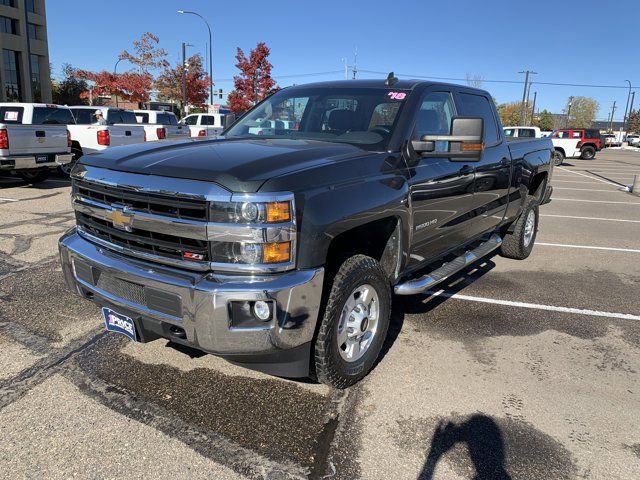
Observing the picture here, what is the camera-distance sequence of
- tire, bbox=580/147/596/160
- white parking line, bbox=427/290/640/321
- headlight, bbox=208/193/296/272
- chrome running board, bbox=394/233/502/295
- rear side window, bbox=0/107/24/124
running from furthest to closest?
tire, bbox=580/147/596/160 → rear side window, bbox=0/107/24/124 → white parking line, bbox=427/290/640/321 → chrome running board, bbox=394/233/502/295 → headlight, bbox=208/193/296/272

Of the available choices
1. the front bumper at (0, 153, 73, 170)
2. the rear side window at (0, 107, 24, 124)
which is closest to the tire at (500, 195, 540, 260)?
the front bumper at (0, 153, 73, 170)

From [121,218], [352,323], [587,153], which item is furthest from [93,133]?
[587,153]

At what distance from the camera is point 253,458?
256cm

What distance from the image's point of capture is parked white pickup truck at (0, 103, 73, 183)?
10281mm

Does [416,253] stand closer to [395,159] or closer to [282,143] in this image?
[395,159]

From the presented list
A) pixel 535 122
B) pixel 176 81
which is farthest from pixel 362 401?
pixel 535 122

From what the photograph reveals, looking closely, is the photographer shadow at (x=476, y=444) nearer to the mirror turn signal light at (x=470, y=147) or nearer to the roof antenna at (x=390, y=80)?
the mirror turn signal light at (x=470, y=147)

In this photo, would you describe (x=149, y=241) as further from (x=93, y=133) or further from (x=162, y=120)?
(x=162, y=120)

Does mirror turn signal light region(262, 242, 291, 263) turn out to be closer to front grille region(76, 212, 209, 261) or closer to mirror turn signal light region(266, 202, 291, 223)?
mirror turn signal light region(266, 202, 291, 223)

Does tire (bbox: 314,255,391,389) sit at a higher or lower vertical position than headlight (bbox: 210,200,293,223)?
lower

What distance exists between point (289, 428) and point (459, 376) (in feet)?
4.30

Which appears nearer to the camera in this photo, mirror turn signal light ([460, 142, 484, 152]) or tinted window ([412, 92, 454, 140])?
mirror turn signal light ([460, 142, 484, 152])

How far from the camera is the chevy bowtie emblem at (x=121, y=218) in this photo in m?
2.86

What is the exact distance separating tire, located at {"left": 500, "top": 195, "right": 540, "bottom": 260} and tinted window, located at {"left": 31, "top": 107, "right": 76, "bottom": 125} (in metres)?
11.4
